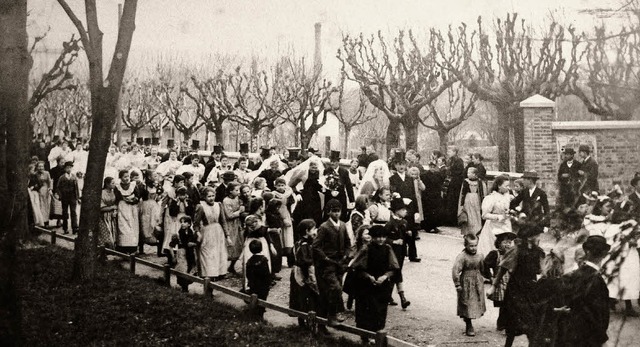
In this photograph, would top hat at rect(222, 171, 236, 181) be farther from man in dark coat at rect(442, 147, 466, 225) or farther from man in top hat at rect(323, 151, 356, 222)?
man in dark coat at rect(442, 147, 466, 225)

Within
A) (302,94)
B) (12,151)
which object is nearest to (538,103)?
(12,151)

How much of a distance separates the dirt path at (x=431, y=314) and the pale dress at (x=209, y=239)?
13.5 inches

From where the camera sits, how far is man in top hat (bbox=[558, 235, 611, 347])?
23.0 ft

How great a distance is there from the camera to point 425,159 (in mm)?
48719

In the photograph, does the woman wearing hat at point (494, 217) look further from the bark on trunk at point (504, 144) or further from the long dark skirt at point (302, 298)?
the bark on trunk at point (504, 144)

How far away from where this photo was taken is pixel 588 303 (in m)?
7.12

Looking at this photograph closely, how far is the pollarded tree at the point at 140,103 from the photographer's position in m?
52.0

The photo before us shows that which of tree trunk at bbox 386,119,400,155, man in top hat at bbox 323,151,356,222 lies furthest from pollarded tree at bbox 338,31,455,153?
man in top hat at bbox 323,151,356,222

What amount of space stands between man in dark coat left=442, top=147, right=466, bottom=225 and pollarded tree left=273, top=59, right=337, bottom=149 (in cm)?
1538

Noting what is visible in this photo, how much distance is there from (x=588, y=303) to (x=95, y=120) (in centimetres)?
774

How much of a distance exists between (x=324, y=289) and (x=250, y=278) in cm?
126

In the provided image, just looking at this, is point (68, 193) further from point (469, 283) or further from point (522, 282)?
point (522, 282)

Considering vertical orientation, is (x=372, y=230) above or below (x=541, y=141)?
below

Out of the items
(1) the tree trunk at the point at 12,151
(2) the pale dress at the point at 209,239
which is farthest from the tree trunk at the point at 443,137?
(1) the tree trunk at the point at 12,151
